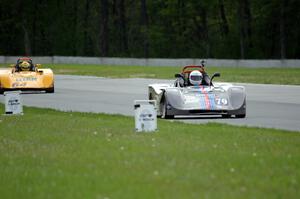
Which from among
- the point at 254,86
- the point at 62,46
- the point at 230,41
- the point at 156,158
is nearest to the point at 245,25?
the point at 230,41

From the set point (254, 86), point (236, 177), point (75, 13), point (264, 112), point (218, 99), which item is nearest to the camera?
point (236, 177)

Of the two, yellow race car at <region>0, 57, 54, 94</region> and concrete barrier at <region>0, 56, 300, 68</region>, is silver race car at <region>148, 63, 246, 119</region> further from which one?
concrete barrier at <region>0, 56, 300, 68</region>

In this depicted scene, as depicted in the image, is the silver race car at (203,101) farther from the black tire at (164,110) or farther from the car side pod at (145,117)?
the car side pod at (145,117)

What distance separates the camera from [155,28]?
8862 centimetres

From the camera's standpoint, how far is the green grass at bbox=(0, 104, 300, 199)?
877 cm

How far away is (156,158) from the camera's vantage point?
11.3 metres

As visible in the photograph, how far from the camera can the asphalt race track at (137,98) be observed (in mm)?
18984

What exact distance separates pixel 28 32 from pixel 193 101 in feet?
256

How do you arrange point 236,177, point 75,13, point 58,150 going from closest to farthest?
point 236,177
point 58,150
point 75,13

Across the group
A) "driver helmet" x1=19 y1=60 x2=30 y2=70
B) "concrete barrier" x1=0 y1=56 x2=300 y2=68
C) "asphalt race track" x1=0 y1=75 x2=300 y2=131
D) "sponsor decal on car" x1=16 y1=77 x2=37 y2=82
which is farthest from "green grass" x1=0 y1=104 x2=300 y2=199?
"concrete barrier" x1=0 y1=56 x2=300 y2=68

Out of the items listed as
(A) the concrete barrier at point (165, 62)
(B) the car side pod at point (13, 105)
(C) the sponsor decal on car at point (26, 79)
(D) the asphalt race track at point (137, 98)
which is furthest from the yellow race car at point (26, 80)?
(A) the concrete barrier at point (165, 62)

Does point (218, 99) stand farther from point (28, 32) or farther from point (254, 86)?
point (28, 32)

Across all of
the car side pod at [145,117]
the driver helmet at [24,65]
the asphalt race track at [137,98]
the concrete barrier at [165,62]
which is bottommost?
the concrete barrier at [165,62]

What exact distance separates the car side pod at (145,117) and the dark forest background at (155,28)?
58083 mm
